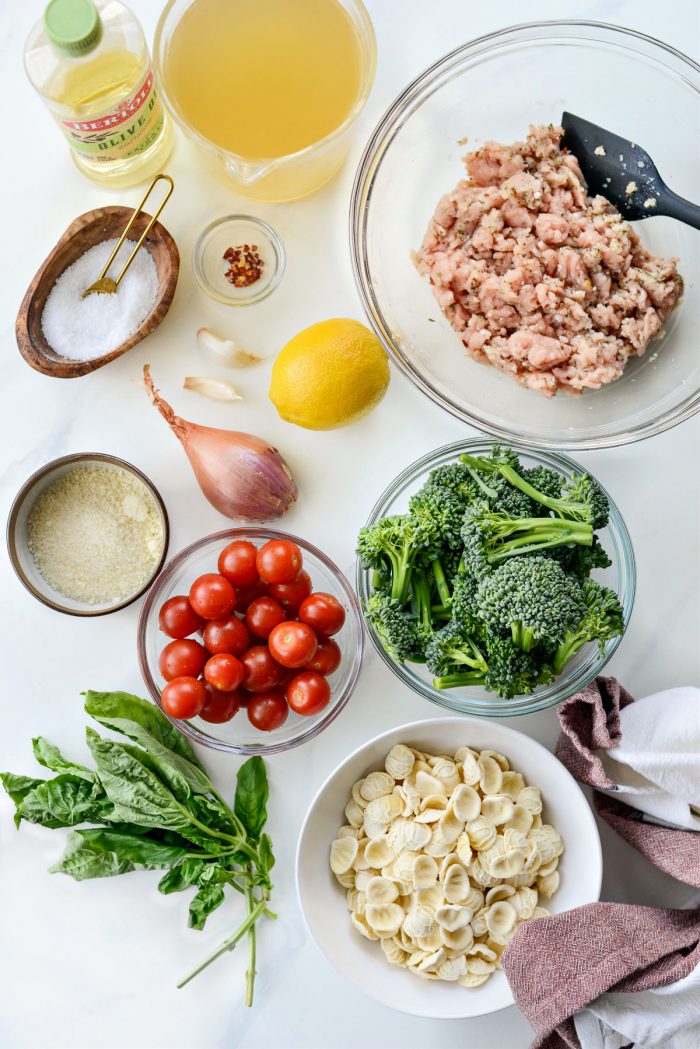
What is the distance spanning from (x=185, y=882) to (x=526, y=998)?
0.65 metres

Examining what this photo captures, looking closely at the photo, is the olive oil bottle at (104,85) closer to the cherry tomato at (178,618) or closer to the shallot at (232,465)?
the shallot at (232,465)

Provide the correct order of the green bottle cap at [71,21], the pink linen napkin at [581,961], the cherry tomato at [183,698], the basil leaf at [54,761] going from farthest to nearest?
the basil leaf at [54,761], the cherry tomato at [183,698], the pink linen napkin at [581,961], the green bottle cap at [71,21]

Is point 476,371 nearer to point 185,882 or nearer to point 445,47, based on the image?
point 445,47

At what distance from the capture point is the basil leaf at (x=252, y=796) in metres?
1.71

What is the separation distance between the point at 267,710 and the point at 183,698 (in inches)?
6.7

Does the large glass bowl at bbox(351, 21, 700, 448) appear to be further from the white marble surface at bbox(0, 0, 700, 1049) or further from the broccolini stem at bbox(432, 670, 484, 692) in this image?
the broccolini stem at bbox(432, 670, 484, 692)

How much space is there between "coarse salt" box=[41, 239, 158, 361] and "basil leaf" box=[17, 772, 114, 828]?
835mm

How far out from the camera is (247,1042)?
1.78 m

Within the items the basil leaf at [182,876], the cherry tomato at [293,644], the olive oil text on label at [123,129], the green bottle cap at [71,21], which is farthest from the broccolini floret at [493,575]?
the green bottle cap at [71,21]

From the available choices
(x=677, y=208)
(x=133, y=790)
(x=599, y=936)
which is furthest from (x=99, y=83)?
(x=599, y=936)

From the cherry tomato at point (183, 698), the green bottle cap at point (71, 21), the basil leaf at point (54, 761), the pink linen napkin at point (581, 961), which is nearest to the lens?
the green bottle cap at point (71, 21)

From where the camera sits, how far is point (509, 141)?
5.65ft

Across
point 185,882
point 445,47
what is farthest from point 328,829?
point 445,47

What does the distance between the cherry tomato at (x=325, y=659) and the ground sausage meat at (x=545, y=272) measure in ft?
2.07
